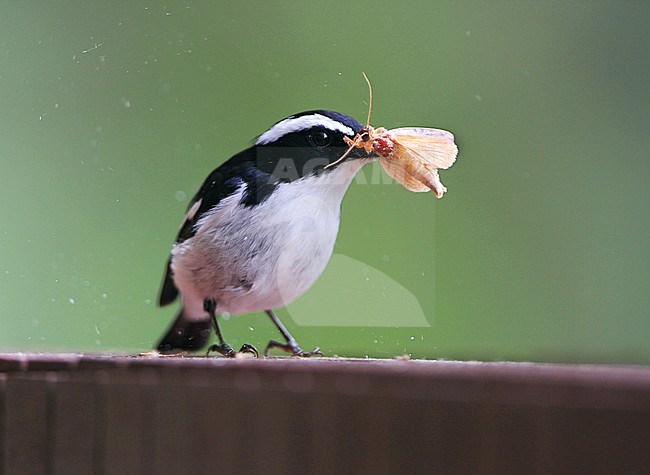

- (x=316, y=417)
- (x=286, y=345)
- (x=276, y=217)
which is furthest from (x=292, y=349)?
(x=316, y=417)

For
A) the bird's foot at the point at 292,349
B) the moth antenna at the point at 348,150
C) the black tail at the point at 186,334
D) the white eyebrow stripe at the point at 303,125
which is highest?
the white eyebrow stripe at the point at 303,125

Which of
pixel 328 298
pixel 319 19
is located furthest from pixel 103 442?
pixel 319 19

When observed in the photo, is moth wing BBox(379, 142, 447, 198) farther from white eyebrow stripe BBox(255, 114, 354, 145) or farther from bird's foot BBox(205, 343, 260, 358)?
bird's foot BBox(205, 343, 260, 358)

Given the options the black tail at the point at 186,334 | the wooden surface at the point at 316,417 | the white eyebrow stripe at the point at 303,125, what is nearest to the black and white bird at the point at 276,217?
the white eyebrow stripe at the point at 303,125

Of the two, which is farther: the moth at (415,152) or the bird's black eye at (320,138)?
the bird's black eye at (320,138)

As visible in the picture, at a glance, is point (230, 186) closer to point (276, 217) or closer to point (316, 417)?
point (276, 217)

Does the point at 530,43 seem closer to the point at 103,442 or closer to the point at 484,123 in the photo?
the point at 484,123

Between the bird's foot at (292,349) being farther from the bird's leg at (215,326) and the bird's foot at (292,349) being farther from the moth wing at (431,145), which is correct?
the moth wing at (431,145)

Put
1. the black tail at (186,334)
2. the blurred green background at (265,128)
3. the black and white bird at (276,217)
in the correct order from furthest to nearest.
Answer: the black tail at (186,334), the black and white bird at (276,217), the blurred green background at (265,128)

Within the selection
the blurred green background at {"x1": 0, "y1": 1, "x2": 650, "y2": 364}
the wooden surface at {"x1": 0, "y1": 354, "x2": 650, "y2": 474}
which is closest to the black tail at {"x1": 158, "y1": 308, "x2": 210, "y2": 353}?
the blurred green background at {"x1": 0, "y1": 1, "x2": 650, "y2": 364}
